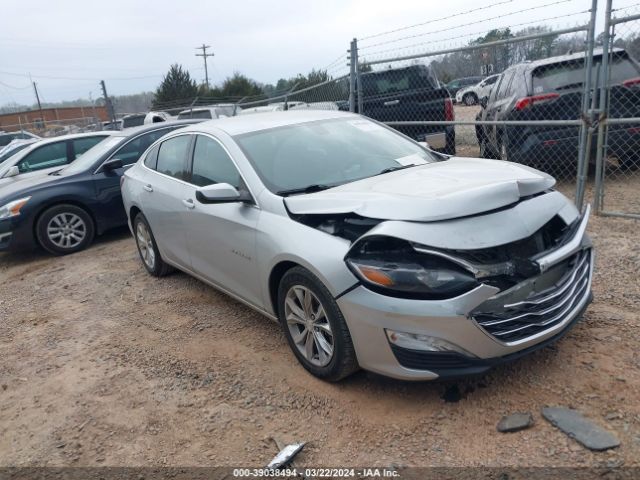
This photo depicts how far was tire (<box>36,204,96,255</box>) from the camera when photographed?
285 inches

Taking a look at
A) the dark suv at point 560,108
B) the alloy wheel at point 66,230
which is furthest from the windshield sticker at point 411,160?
the alloy wheel at point 66,230

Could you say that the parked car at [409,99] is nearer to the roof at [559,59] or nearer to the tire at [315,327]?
the roof at [559,59]

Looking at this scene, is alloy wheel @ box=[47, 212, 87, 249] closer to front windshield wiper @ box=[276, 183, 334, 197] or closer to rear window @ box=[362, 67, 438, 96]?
rear window @ box=[362, 67, 438, 96]

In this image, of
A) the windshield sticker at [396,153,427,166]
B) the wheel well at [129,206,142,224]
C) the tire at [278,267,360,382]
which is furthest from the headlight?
the windshield sticker at [396,153,427,166]

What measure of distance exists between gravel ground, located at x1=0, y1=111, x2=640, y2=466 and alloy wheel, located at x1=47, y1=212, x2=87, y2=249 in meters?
2.83

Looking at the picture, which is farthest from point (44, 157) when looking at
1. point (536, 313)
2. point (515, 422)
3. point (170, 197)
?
point (515, 422)

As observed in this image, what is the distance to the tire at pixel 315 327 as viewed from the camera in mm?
3010

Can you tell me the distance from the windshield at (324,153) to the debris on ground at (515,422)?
6.02 feet

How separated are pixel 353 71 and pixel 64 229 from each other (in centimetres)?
469

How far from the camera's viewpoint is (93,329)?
4.66 metres

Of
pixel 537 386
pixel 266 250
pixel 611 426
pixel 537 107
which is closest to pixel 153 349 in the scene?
pixel 266 250

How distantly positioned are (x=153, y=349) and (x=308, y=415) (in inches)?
63.4

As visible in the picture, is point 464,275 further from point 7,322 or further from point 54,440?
point 7,322

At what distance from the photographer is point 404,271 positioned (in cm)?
277
